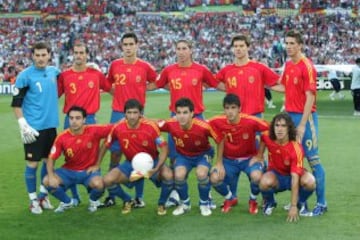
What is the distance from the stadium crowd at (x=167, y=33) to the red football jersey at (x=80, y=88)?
2804 centimetres

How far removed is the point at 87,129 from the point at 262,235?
2503 millimetres

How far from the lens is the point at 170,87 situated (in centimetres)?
921

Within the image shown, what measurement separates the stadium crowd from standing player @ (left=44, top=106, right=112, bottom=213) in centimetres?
2866

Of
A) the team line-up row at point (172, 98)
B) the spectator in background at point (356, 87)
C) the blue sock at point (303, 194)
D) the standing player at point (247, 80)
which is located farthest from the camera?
the spectator in background at point (356, 87)

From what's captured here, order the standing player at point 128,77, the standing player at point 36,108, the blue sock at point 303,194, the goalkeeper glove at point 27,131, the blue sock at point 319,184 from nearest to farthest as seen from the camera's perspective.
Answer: the blue sock at point 303,194 → the blue sock at point 319,184 → the goalkeeper glove at point 27,131 → the standing player at point 36,108 → the standing player at point 128,77

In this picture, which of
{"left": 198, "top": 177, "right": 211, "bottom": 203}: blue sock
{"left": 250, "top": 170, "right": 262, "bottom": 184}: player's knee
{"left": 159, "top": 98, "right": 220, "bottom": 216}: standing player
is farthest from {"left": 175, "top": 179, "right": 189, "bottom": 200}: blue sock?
{"left": 250, "top": 170, "right": 262, "bottom": 184}: player's knee

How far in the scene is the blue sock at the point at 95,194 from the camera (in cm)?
829

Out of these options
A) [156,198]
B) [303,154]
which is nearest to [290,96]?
[303,154]

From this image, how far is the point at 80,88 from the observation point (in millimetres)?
8953

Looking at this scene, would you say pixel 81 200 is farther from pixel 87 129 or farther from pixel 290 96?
pixel 290 96

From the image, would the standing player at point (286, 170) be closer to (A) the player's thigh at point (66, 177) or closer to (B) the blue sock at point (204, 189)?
(B) the blue sock at point (204, 189)

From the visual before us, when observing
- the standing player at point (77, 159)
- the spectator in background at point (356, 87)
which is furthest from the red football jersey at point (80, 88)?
the spectator in background at point (356, 87)

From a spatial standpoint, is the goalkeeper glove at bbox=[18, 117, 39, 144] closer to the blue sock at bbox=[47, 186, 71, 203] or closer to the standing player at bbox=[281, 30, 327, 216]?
the blue sock at bbox=[47, 186, 71, 203]

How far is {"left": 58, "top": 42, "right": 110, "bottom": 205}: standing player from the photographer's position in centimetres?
895
